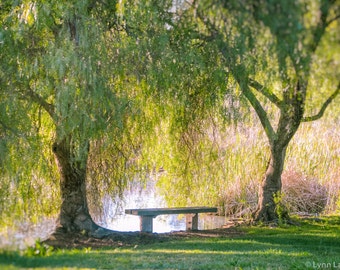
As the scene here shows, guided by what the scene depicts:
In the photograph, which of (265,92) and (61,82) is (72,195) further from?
(265,92)

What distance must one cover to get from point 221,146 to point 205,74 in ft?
8.09

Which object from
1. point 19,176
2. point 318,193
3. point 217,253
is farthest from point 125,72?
point 318,193

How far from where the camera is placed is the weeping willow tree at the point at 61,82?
872 centimetres

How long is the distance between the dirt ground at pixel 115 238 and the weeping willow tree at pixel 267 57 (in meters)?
1.67

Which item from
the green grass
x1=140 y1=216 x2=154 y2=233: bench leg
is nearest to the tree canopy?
x1=140 y1=216 x2=154 y2=233: bench leg

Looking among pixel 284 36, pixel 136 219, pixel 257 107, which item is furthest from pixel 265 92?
pixel 136 219

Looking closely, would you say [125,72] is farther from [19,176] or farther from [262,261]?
[262,261]

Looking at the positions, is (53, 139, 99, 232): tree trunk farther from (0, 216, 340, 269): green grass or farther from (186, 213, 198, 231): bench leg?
(186, 213, 198, 231): bench leg

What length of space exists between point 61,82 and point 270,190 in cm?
475

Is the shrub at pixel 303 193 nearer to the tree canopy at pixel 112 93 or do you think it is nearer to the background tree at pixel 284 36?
the tree canopy at pixel 112 93

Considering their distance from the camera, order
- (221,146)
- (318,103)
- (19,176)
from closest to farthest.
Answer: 1. (318,103)
2. (19,176)
3. (221,146)

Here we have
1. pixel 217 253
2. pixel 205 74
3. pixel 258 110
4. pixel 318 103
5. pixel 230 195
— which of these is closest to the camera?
pixel 318 103

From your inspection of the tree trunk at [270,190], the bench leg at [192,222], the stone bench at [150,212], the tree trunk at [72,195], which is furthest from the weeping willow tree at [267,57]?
the tree trunk at [72,195]

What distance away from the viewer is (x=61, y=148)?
32.8 feet
